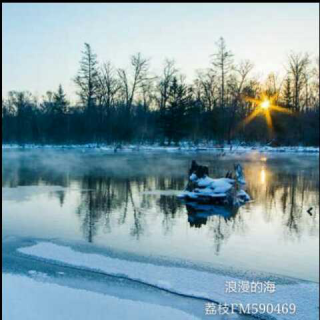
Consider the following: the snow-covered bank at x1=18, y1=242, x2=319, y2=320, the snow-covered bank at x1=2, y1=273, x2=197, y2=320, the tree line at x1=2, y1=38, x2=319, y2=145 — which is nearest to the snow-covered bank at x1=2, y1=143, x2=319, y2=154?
the tree line at x1=2, y1=38, x2=319, y2=145

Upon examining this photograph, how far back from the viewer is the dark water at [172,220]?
913 centimetres

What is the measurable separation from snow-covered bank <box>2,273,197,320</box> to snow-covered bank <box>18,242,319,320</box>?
0.87 metres

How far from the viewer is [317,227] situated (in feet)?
38.3

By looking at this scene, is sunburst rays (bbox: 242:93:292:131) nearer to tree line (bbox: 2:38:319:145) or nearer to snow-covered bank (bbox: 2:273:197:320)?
tree line (bbox: 2:38:319:145)

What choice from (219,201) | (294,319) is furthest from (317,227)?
(294,319)

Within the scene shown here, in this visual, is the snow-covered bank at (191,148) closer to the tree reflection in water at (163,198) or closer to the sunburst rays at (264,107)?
the sunburst rays at (264,107)

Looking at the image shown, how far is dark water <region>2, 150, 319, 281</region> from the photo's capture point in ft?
30.0

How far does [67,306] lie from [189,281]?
211 centimetres

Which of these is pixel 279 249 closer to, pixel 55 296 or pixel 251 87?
pixel 55 296

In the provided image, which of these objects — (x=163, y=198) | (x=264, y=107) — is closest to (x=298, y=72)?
(x=264, y=107)

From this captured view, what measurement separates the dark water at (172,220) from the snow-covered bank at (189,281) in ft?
2.34

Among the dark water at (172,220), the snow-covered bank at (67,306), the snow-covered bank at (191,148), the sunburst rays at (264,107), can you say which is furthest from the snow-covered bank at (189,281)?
the sunburst rays at (264,107)

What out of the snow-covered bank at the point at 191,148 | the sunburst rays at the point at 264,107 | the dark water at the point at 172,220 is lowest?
the dark water at the point at 172,220

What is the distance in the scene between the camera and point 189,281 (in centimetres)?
747
